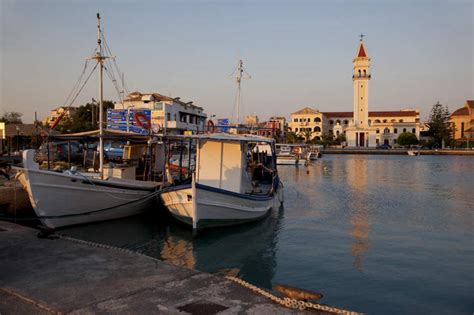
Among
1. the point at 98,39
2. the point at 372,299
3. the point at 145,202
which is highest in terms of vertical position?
the point at 98,39

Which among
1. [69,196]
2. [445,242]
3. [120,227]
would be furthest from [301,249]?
[69,196]

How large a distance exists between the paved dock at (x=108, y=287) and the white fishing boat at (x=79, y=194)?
594 centimetres

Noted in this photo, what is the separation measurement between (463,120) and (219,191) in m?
125

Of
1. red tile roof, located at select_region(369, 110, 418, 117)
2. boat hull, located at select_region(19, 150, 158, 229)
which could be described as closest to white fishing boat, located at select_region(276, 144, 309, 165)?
boat hull, located at select_region(19, 150, 158, 229)

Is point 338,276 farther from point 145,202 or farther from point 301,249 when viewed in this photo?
point 145,202

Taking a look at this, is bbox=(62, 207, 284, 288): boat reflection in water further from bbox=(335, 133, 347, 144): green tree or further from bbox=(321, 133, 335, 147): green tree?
bbox=(335, 133, 347, 144): green tree

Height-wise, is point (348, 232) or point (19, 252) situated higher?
point (19, 252)

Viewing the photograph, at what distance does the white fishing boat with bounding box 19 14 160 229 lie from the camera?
13.6m

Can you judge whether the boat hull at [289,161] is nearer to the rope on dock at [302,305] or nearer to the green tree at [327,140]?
the rope on dock at [302,305]

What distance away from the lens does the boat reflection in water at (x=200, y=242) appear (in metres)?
11.6

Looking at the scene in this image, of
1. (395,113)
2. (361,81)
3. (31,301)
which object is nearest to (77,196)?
(31,301)

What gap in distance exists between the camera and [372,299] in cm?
919

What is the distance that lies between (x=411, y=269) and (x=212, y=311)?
26.8 feet

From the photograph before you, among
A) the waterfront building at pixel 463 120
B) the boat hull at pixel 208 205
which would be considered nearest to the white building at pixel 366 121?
the waterfront building at pixel 463 120
